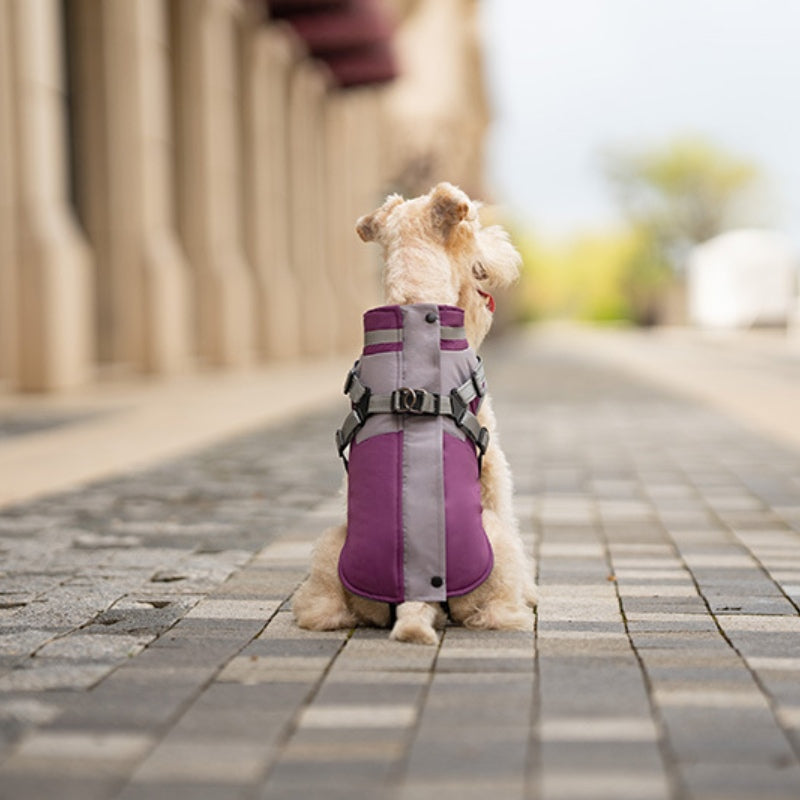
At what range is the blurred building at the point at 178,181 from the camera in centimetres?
1447

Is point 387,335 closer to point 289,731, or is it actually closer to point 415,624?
point 415,624

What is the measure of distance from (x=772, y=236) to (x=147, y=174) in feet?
166

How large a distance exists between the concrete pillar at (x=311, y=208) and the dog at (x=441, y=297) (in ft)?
83.3

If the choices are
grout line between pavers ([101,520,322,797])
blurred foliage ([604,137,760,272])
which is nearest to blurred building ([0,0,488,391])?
grout line between pavers ([101,520,322,797])

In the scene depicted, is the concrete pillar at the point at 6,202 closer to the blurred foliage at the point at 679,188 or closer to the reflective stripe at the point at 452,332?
the reflective stripe at the point at 452,332

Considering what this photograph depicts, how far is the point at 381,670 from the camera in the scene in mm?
3469

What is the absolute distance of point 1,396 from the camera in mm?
14648

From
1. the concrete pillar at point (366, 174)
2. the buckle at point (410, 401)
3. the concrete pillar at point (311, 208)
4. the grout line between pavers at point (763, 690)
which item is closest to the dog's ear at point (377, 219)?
the buckle at point (410, 401)

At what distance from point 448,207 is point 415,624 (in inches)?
49.1

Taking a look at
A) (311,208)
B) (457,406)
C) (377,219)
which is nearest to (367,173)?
(311,208)

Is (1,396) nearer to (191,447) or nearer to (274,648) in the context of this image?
(191,447)

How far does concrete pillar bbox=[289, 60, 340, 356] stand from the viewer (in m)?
29.6

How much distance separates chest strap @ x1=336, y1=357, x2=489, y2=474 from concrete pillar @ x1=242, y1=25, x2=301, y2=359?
846 inches

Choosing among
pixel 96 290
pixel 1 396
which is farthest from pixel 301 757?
pixel 96 290
